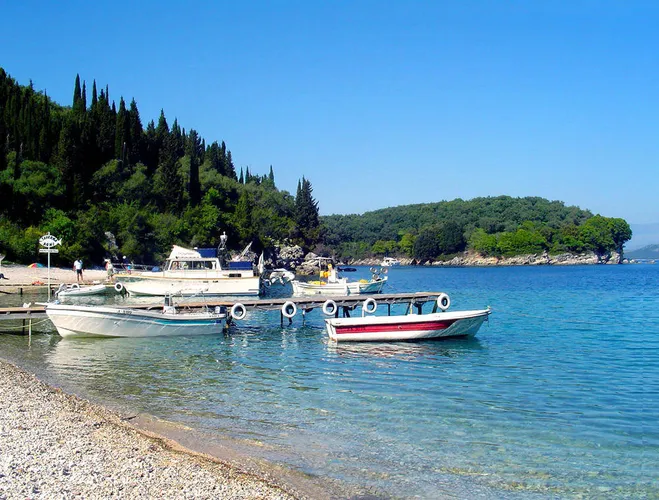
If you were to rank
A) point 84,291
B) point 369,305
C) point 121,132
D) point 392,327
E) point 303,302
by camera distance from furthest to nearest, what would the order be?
1. point 121,132
2. point 84,291
3. point 303,302
4. point 369,305
5. point 392,327

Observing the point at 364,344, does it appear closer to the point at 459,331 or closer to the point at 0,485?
the point at 459,331

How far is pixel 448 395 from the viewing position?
15.6 meters

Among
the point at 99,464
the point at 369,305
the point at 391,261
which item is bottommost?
the point at 99,464

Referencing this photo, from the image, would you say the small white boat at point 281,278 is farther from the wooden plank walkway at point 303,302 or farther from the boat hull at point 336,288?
the wooden plank walkway at point 303,302

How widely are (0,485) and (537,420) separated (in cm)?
1032

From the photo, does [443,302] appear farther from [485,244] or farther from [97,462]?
[485,244]

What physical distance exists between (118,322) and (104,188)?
55227 mm

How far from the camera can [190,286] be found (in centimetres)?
4522

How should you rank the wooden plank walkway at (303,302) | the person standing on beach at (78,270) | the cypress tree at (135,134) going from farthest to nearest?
the cypress tree at (135,134) → the person standing on beach at (78,270) → the wooden plank walkway at (303,302)

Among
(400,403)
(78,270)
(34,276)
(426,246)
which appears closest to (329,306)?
(400,403)

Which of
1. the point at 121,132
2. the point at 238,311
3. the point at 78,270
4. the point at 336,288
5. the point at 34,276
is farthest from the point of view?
the point at 121,132

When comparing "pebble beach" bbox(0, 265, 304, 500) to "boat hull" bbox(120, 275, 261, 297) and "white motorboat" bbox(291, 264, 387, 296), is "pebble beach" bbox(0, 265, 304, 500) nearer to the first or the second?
"boat hull" bbox(120, 275, 261, 297)

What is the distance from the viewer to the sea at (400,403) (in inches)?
400

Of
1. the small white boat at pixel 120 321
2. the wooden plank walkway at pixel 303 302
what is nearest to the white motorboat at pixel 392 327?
the small white boat at pixel 120 321
